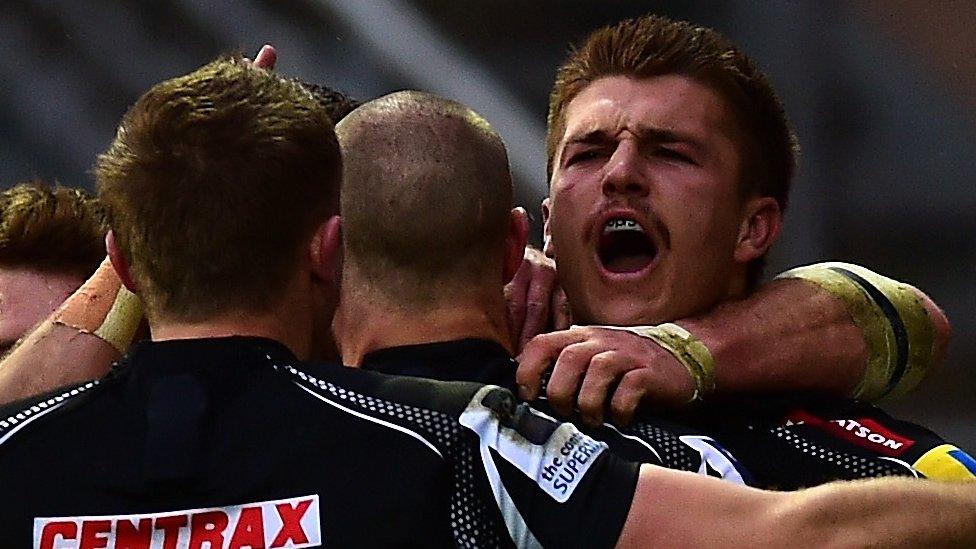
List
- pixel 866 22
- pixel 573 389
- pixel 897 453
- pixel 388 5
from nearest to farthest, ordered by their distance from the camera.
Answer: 1. pixel 573 389
2. pixel 897 453
3. pixel 866 22
4. pixel 388 5

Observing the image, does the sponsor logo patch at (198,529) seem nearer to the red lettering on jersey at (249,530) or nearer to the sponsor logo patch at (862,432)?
the red lettering on jersey at (249,530)

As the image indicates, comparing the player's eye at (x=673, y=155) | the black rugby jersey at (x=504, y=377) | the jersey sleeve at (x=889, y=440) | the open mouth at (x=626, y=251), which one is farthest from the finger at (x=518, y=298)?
the black rugby jersey at (x=504, y=377)

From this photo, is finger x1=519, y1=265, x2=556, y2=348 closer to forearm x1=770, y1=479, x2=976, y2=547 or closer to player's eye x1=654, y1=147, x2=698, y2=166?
player's eye x1=654, y1=147, x2=698, y2=166

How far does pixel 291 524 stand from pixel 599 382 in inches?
14.4

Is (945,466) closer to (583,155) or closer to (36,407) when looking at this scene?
(583,155)

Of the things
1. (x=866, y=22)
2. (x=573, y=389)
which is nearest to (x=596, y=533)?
(x=573, y=389)

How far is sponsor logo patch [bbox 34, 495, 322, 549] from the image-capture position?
1137 millimetres

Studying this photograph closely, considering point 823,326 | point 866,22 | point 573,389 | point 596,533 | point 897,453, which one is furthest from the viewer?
point 866,22

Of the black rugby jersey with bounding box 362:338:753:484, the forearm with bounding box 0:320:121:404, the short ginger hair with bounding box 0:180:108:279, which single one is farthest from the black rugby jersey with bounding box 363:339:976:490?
the short ginger hair with bounding box 0:180:108:279

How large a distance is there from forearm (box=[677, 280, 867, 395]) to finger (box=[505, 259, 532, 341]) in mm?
222

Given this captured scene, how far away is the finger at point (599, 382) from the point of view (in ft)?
4.55

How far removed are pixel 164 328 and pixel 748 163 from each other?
0.84 m

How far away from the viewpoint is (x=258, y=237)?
3.94ft

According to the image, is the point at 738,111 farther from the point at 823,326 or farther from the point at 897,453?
the point at 897,453
